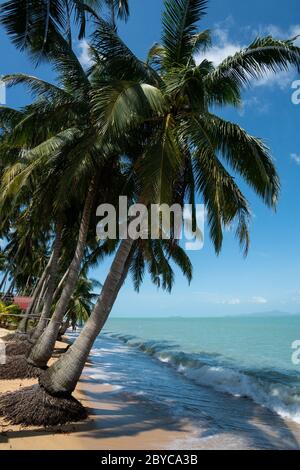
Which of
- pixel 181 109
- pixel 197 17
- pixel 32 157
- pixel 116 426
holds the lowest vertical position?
pixel 116 426

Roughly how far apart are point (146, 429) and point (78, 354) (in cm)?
213

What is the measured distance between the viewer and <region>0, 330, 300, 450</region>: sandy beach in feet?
21.5

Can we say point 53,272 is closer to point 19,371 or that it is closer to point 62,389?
point 19,371

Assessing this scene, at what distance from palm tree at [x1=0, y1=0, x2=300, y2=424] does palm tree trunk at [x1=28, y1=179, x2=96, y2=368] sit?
187 centimetres

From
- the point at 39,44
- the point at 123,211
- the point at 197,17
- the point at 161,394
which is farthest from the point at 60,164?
the point at 161,394

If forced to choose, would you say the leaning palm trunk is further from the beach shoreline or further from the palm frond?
the palm frond

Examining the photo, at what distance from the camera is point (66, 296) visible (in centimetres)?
1005

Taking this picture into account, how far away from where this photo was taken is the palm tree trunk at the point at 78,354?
7.41 m

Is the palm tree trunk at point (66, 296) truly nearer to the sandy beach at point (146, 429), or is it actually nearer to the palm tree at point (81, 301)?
the sandy beach at point (146, 429)

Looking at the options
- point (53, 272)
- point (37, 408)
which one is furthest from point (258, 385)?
point (37, 408)

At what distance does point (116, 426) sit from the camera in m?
7.85
